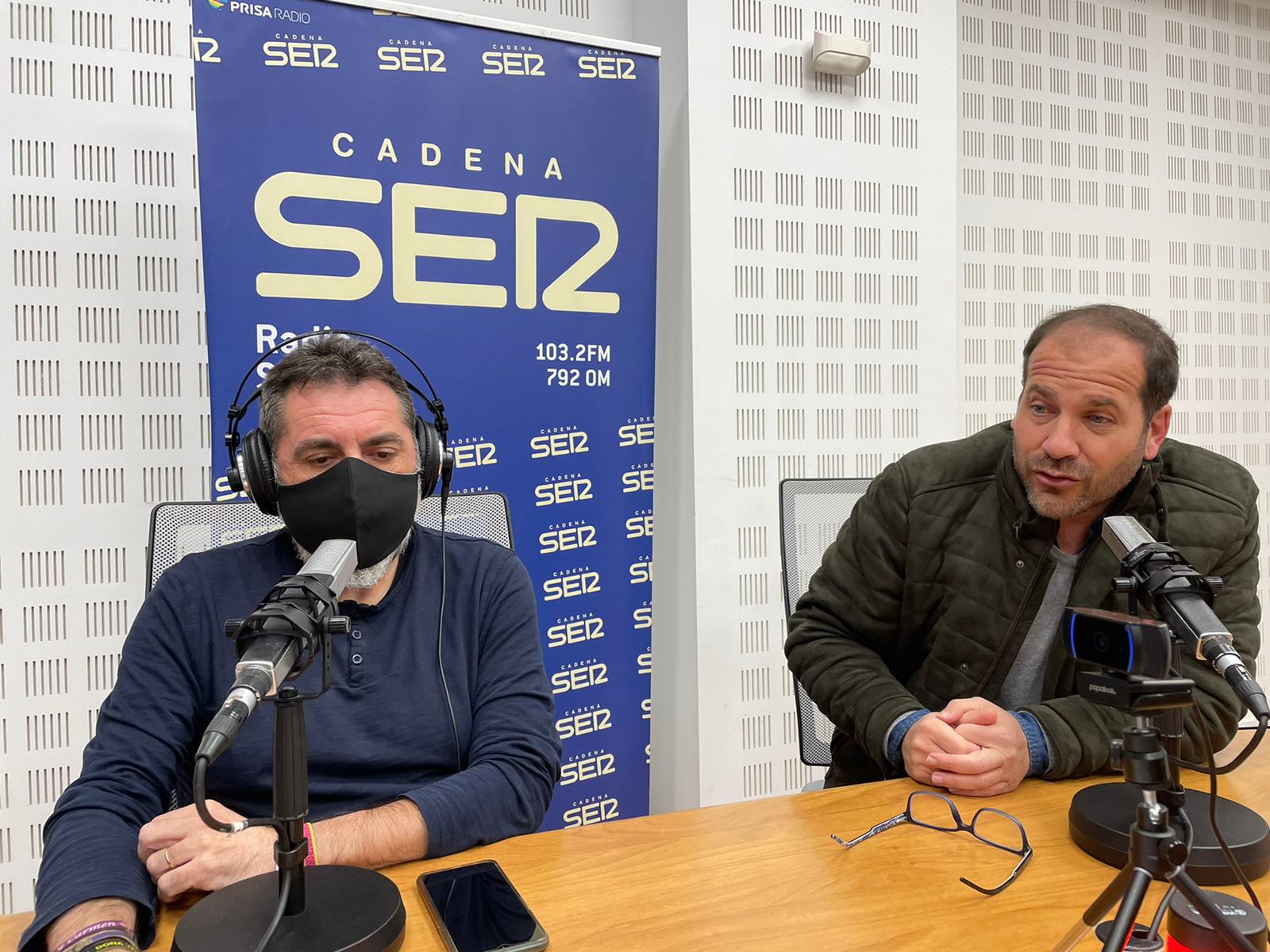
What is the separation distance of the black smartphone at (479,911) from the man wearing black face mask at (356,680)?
0.35ft

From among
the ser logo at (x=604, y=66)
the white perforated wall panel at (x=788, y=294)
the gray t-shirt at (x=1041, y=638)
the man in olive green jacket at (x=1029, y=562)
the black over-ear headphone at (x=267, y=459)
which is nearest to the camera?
the black over-ear headphone at (x=267, y=459)

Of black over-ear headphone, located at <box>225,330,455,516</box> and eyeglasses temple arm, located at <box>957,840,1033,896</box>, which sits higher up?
black over-ear headphone, located at <box>225,330,455,516</box>

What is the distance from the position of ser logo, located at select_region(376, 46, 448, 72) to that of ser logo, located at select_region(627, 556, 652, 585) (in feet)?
4.93

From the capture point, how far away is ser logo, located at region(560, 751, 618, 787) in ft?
8.43

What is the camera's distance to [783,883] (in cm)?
101

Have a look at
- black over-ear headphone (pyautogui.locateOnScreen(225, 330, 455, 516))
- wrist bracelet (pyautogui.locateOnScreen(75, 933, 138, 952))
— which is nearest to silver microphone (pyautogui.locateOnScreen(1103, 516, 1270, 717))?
black over-ear headphone (pyautogui.locateOnScreen(225, 330, 455, 516))

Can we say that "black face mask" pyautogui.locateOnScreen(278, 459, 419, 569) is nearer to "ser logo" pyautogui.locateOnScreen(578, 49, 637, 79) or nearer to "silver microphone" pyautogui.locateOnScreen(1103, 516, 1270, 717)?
"silver microphone" pyautogui.locateOnScreen(1103, 516, 1270, 717)

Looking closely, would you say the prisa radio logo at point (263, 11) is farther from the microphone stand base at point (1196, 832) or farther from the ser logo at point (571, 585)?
the microphone stand base at point (1196, 832)

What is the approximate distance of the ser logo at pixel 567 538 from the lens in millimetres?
2512

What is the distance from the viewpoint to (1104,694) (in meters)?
0.82

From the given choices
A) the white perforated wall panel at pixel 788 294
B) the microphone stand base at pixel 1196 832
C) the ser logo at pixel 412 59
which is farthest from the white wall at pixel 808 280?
the microphone stand base at pixel 1196 832

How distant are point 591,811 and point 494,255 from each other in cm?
167

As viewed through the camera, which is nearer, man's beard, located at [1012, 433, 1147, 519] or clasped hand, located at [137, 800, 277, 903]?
clasped hand, located at [137, 800, 277, 903]

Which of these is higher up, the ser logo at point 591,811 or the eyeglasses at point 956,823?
the eyeglasses at point 956,823
